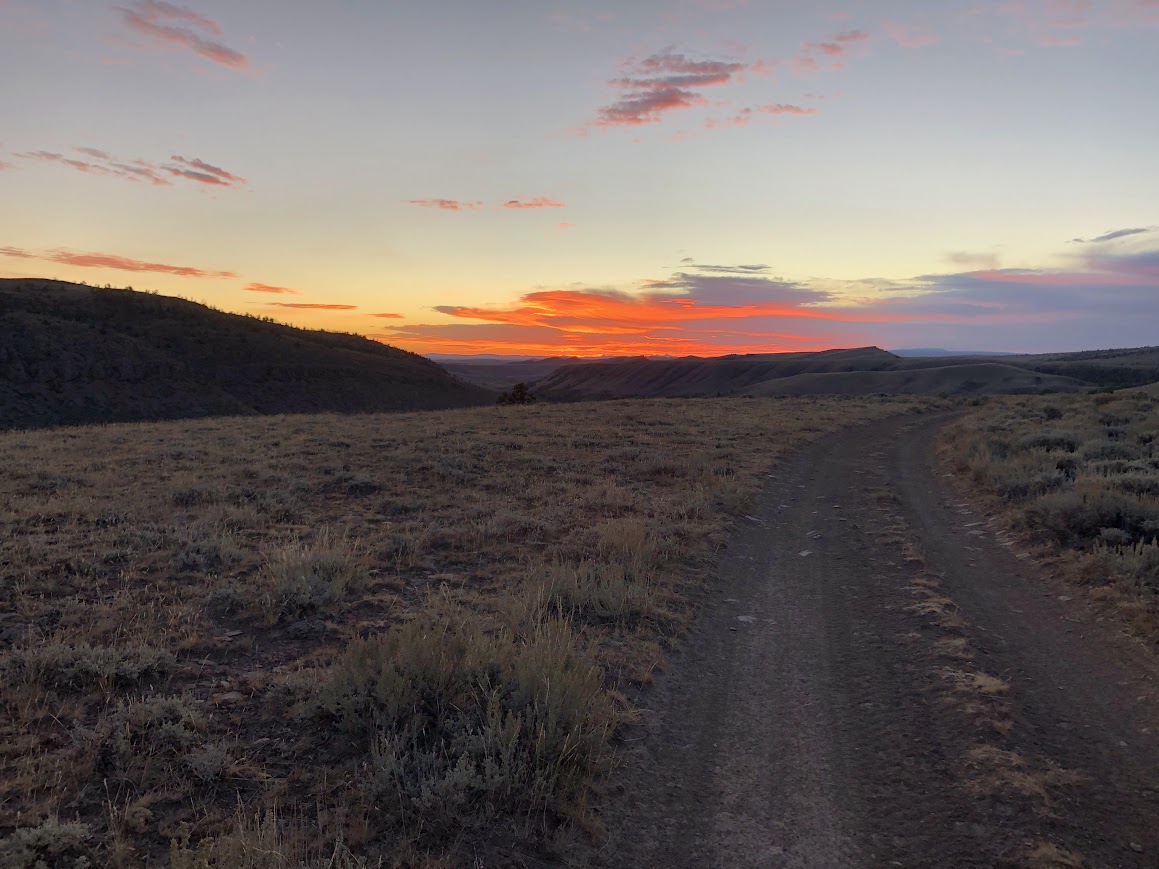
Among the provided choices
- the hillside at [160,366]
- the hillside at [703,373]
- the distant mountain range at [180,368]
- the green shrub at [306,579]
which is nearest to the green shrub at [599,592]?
the green shrub at [306,579]

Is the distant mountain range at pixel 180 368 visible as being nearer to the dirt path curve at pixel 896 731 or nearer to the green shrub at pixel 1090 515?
the dirt path curve at pixel 896 731

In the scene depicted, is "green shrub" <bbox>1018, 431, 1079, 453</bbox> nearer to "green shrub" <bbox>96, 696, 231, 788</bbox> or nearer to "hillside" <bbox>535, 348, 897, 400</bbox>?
"green shrub" <bbox>96, 696, 231, 788</bbox>

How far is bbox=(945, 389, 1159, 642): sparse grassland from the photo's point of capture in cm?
746

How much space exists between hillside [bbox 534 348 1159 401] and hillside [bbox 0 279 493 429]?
1329 inches

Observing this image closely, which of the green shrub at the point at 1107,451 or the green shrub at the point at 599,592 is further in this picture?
the green shrub at the point at 1107,451

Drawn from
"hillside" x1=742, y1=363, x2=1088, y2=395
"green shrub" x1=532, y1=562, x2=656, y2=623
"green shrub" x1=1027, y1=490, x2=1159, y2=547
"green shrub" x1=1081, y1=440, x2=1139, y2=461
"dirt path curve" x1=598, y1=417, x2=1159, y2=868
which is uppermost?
"hillside" x1=742, y1=363, x2=1088, y2=395

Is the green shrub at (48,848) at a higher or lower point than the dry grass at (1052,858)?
higher

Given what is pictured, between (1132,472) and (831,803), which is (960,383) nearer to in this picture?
(1132,472)

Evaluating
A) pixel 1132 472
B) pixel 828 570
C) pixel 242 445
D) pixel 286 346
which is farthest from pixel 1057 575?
pixel 286 346

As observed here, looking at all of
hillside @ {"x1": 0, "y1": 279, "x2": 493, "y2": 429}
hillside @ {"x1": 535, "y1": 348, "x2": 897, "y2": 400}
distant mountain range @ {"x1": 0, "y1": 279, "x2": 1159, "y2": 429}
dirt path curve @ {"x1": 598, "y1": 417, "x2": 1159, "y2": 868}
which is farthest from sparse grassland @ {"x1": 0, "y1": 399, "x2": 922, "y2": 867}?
hillside @ {"x1": 535, "y1": 348, "x2": 897, "y2": 400}

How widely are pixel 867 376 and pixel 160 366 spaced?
96320 mm

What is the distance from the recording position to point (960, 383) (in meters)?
91.9

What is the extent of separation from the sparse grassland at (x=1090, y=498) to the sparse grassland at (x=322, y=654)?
0.94 meters

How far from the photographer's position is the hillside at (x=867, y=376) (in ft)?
302
